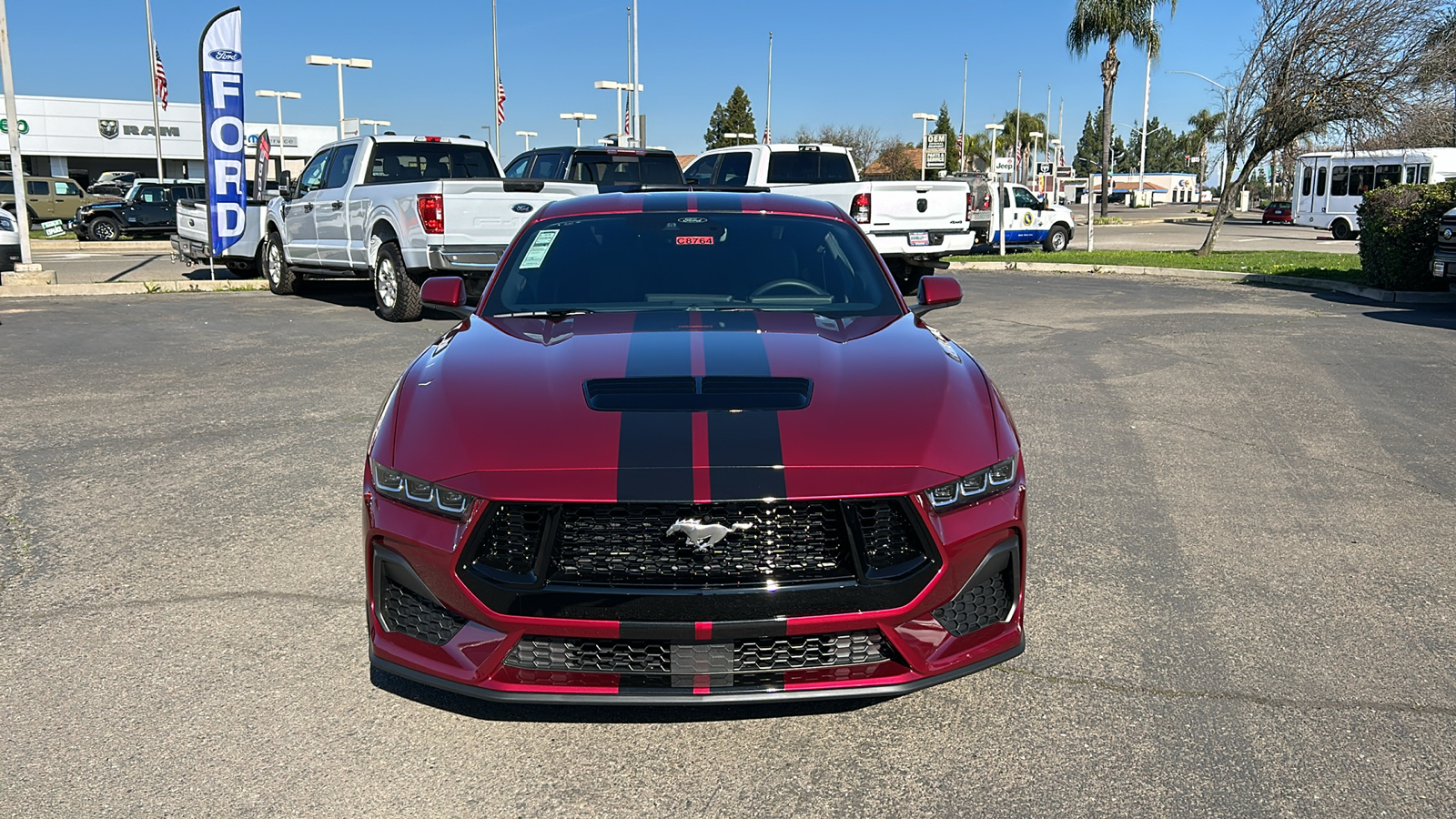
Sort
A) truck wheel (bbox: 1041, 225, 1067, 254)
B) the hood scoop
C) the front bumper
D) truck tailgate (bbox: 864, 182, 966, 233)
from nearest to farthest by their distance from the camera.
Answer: the front bumper → the hood scoop → truck tailgate (bbox: 864, 182, 966, 233) → truck wheel (bbox: 1041, 225, 1067, 254)

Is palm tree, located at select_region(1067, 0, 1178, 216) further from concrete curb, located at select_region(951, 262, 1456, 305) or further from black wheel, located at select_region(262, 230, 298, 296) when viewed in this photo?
black wheel, located at select_region(262, 230, 298, 296)

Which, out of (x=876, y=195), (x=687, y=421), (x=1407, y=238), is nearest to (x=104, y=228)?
(x=876, y=195)

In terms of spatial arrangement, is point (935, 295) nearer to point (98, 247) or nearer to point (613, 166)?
point (613, 166)

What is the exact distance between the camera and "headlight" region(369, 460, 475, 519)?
116 inches

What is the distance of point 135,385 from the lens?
8680mm

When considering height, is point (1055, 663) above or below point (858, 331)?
below

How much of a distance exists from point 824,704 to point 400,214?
1013 cm

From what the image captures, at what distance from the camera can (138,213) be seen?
32.8 meters

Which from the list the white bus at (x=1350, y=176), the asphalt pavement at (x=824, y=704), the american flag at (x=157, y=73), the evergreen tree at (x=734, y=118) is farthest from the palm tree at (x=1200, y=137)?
the asphalt pavement at (x=824, y=704)

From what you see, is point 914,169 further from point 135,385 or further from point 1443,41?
point 135,385

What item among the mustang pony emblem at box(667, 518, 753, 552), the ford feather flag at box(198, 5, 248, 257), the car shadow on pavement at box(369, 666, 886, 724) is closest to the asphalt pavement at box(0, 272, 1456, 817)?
the car shadow on pavement at box(369, 666, 886, 724)

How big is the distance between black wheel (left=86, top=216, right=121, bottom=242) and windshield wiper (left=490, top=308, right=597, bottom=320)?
32455 mm

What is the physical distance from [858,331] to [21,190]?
2034 centimetres

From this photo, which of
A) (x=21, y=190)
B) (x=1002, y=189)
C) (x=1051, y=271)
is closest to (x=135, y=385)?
(x=21, y=190)
